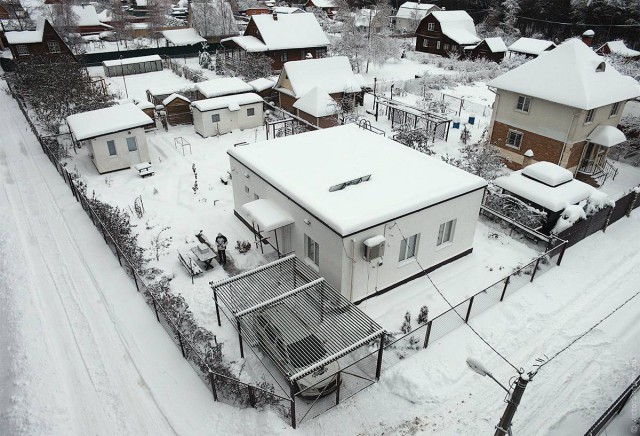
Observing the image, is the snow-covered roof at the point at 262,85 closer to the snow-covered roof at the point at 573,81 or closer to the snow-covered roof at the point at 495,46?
the snow-covered roof at the point at 573,81

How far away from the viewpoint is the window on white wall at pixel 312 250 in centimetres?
1423

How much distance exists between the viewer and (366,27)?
6556 centimetres

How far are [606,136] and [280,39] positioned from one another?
34.1 m

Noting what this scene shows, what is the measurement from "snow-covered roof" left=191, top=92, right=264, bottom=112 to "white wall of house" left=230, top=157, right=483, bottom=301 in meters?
13.5

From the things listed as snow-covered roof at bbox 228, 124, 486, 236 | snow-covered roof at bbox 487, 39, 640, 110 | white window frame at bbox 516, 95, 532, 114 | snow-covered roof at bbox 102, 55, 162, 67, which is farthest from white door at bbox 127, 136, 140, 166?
snow-covered roof at bbox 102, 55, 162, 67

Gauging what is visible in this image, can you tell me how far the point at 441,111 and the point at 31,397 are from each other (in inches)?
1192

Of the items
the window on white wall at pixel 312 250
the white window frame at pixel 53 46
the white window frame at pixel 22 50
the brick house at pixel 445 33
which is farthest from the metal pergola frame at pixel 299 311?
the brick house at pixel 445 33

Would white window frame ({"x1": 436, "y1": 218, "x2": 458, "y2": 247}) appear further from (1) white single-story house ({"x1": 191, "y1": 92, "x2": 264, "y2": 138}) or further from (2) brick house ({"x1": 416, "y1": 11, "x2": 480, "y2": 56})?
(2) brick house ({"x1": 416, "y1": 11, "x2": 480, "y2": 56})

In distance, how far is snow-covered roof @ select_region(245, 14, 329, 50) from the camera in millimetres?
45219

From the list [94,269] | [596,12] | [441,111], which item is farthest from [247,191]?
[596,12]

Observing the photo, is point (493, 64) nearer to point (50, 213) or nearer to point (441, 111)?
point (441, 111)

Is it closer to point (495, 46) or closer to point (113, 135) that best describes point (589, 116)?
point (113, 135)

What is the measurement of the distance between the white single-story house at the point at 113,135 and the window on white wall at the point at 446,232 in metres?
16.9

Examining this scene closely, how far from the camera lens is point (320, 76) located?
3284 cm
